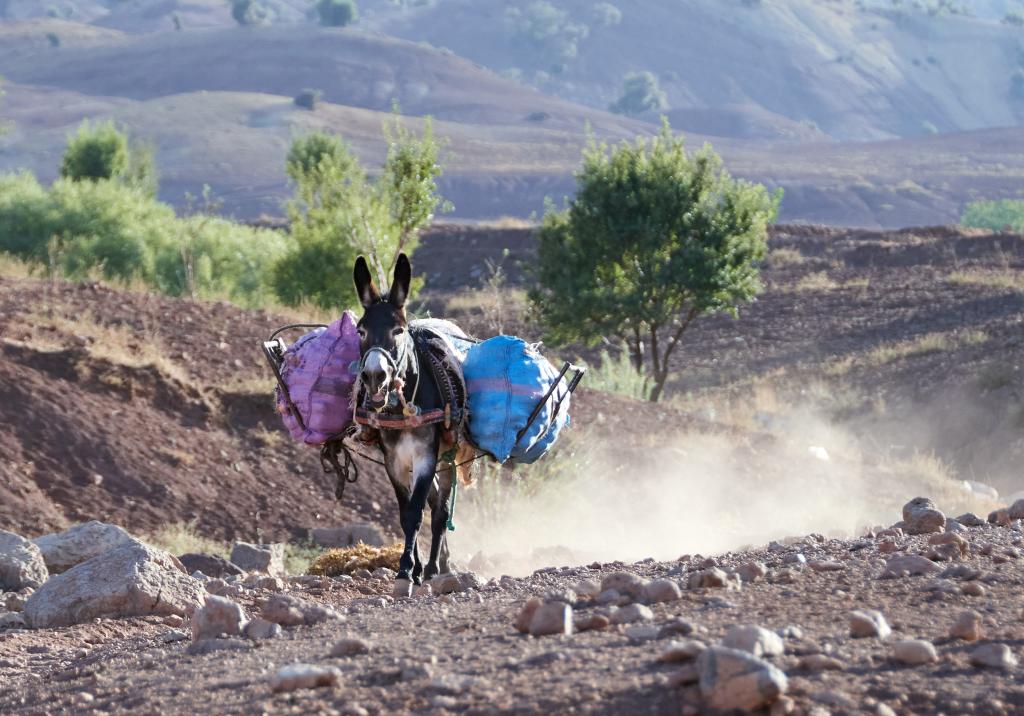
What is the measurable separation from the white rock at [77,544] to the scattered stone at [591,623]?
253 inches

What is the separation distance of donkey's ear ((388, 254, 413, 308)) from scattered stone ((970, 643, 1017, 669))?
4.88m

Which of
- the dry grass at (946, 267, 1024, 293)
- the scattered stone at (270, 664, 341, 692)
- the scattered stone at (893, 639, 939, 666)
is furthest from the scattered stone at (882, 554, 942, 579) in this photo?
the dry grass at (946, 267, 1024, 293)

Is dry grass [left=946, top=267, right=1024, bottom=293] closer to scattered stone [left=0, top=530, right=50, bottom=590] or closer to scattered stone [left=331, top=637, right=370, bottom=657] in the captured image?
scattered stone [left=0, top=530, right=50, bottom=590]

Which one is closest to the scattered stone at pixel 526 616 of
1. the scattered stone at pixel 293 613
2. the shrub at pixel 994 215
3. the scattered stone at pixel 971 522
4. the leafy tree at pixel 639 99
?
the scattered stone at pixel 293 613

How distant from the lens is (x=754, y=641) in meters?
5.69

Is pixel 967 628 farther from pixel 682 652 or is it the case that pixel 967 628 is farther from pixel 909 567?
pixel 909 567

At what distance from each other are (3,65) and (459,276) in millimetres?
120874

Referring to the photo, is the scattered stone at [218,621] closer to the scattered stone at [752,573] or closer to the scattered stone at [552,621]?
the scattered stone at [552,621]

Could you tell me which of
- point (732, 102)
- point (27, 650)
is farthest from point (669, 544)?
point (732, 102)

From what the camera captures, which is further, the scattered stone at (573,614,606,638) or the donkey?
the donkey

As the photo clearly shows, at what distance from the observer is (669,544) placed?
18297mm

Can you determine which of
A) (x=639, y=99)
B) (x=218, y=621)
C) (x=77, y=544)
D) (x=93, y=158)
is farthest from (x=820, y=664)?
(x=639, y=99)

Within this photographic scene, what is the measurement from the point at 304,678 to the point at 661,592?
82.4 inches

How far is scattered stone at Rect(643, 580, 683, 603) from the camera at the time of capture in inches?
295
